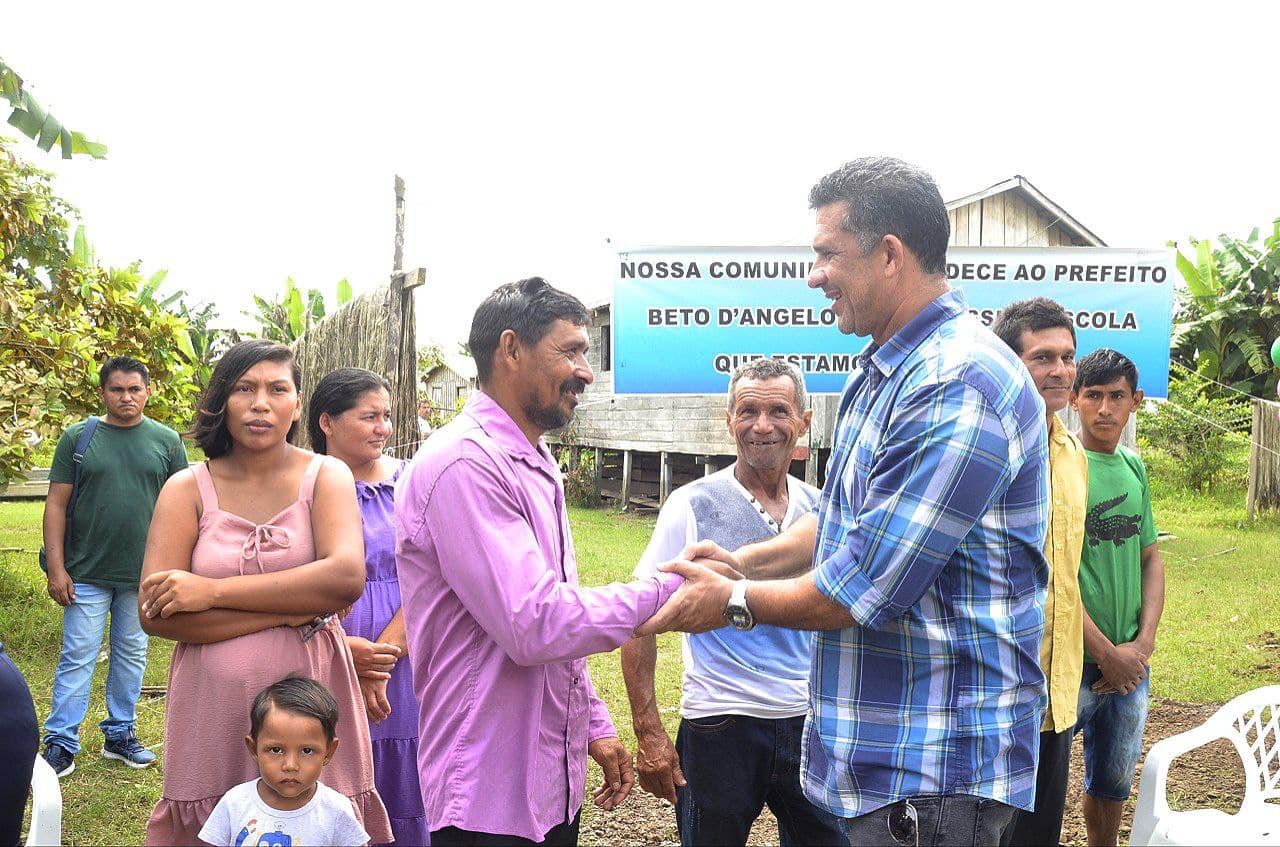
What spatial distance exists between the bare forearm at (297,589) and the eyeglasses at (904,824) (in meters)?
1.77

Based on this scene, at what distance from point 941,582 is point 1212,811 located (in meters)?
2.18

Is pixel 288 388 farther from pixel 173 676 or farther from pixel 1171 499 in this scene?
pixel 1171 499

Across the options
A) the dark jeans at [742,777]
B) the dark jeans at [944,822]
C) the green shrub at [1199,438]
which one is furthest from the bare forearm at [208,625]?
the green shrub at [1199,438]

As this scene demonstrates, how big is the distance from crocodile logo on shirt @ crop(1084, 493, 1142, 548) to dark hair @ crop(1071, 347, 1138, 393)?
45 cm

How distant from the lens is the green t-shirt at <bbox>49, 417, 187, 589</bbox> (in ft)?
19.8

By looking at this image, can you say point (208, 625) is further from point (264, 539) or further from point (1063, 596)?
point (1063, 596)

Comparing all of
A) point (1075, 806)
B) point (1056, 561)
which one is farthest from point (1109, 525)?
point (1075, 806)

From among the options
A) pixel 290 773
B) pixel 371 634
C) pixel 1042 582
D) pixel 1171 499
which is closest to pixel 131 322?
pixel 371 634

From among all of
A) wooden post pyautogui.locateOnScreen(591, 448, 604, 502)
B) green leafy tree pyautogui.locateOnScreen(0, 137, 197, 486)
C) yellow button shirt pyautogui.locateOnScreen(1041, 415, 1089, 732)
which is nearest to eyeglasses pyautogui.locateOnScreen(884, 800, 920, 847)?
yellow button shirt pyautogui.locateOnScreen(1041, 415, 1089, 732)

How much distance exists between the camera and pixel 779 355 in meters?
9.24

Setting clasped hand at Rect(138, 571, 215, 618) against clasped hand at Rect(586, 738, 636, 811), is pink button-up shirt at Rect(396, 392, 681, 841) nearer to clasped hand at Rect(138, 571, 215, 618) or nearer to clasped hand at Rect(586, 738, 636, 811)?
clasped hand at Rect(586, 738, 636, 811)

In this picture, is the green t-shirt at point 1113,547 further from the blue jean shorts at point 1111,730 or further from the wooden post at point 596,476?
the wooden post at point 596,476

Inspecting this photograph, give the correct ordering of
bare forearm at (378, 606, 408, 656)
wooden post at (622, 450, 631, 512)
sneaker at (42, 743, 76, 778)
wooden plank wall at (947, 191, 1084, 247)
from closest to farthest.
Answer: bare forearm at (378, 606, 408, 656)
sneaker at (42, 743, 76, 778)
wooden plank wall at (947, 191, 1084, 247)
wooden post at (622, 450, 631, 512)

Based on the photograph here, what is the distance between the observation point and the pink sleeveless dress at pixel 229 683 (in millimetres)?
3088
